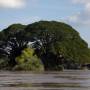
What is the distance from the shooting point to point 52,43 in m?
121

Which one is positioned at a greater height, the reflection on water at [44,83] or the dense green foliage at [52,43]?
the dense green foliage at [52,43]

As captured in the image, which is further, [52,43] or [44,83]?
[52,43]

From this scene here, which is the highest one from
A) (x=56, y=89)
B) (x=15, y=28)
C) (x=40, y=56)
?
(x=15, y=28)

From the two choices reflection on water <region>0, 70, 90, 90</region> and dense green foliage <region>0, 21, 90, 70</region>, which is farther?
dense green foliage <region>0, 21, 90, 70</region>

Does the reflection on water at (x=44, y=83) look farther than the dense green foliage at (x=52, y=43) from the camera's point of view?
No

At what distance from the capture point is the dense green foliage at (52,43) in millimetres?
119625

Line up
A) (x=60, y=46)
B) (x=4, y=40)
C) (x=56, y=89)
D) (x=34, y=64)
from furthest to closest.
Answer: (x=4, y=40) → (x=60, y=46) → (x=34, y=64) → (x=56, y=89)

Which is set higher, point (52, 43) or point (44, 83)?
point (52, 43)

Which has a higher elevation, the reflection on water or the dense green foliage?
the dense green foliage

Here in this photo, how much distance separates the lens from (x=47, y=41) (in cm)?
12219

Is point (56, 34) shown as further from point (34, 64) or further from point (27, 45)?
point (34, 64)

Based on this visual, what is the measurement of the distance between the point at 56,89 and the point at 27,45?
3377 inches

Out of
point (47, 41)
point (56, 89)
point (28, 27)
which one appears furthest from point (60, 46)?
point (56, 89)

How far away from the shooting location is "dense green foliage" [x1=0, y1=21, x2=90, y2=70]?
392ft
